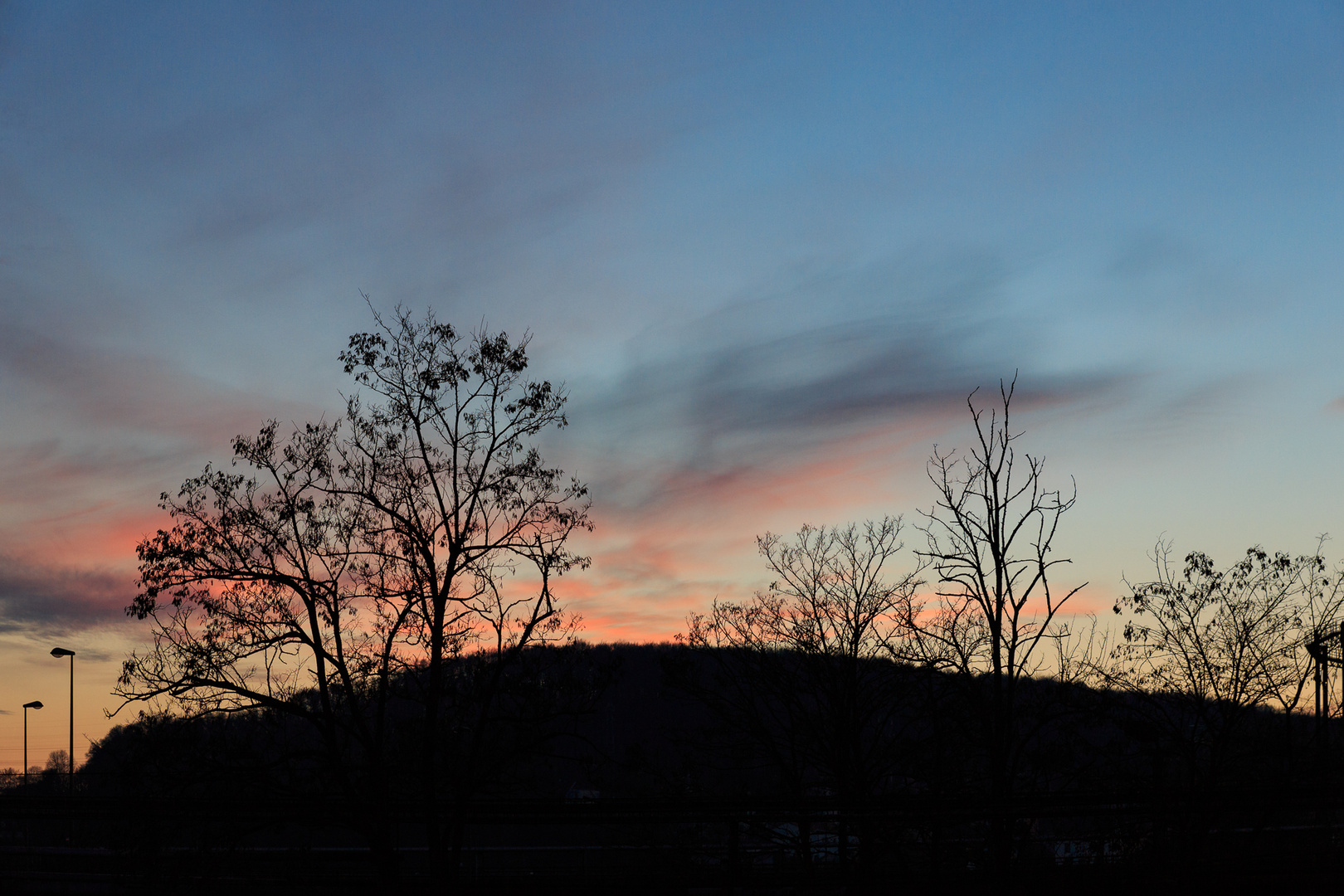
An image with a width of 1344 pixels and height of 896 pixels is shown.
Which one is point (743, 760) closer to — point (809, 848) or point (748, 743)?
point (748, 743)

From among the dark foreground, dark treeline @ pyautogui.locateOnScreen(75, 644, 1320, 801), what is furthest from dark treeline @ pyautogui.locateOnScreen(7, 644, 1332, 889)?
the dark foreground

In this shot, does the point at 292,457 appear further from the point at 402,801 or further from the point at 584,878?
the point at 584,878

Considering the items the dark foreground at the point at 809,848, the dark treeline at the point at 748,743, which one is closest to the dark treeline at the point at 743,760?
the dark treeline at the point at 748,743

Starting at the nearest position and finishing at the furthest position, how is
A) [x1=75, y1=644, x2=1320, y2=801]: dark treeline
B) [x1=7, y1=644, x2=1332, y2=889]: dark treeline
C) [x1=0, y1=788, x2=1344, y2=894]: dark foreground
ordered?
[x1=0, y1=788, x2=1344, y2=894]: dark foreground < [x1=7, y1=644, x2=1332, y2=889]: dark treeline < [x1=75, y1=644, x2=1320, y2=801]: dark treeline

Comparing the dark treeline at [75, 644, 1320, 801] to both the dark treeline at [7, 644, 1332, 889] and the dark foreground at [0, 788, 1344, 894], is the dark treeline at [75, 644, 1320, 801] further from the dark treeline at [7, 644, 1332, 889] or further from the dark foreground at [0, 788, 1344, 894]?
the dark foreground at [0, 788, 1344, 894]

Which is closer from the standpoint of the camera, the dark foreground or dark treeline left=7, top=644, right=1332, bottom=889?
the dark foreground

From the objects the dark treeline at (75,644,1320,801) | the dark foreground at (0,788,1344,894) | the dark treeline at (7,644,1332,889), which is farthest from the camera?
the dark treeline at (75,644,1320,801)

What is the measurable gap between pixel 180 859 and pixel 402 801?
4686mm

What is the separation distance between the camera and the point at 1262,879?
10.6 meters

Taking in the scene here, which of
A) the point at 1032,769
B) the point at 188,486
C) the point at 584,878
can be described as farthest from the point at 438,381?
the point at 1032,769

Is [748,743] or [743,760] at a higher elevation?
[748,743]

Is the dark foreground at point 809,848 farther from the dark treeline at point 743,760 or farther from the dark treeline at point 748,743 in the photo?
the dark treeline at point 748,743

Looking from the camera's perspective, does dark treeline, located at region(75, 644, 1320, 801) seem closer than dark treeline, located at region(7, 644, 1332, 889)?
No

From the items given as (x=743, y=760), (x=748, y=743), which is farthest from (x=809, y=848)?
(x=743, y=760)
